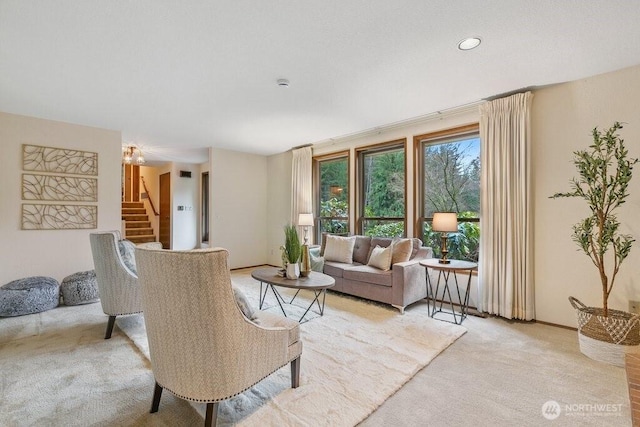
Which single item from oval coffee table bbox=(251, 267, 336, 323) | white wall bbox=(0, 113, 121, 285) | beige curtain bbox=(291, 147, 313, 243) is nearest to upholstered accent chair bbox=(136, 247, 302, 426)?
oval coffee table bbox=(251, 267, 336, 323)

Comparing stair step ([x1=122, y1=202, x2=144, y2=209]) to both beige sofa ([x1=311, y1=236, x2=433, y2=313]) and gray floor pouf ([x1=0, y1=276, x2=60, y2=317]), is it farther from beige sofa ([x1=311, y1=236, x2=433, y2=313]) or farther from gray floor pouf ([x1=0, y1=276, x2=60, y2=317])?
beige sofa ([x1=311, y1=236, x2=433, y2=313])

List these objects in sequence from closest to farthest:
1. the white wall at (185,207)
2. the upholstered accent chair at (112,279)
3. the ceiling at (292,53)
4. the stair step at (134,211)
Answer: the ceiling at (292,53) → the upholstered accent chair at (112,279) → the white wall at (185,207) → the stair step at (134,211)

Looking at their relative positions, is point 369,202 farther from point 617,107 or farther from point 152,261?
point 152,261

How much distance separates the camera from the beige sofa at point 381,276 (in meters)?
3.54

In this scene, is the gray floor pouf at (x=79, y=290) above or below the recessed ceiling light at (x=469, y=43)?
below

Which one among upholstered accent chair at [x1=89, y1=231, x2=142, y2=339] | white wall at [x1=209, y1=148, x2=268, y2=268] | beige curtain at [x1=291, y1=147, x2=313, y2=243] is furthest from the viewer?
white wall at [x1=209, y1=148, x2=268, y2=268]

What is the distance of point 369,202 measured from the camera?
201 inches

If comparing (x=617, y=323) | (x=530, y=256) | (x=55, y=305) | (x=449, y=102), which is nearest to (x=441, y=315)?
(x=530, y=256)

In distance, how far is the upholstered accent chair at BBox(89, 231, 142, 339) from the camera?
2.70 metres

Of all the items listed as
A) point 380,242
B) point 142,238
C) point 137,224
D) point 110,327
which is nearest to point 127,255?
point 110,327

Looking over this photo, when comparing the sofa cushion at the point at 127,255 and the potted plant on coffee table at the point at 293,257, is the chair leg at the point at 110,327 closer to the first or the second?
Answer: the sofa cushion at the point at 127,255

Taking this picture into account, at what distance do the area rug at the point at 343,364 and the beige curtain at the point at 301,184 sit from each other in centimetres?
244

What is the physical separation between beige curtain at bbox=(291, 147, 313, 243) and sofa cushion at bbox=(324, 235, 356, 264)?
120cm

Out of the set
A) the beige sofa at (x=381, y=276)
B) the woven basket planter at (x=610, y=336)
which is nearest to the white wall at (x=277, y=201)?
the beige sofa at (x=381, y=276)
